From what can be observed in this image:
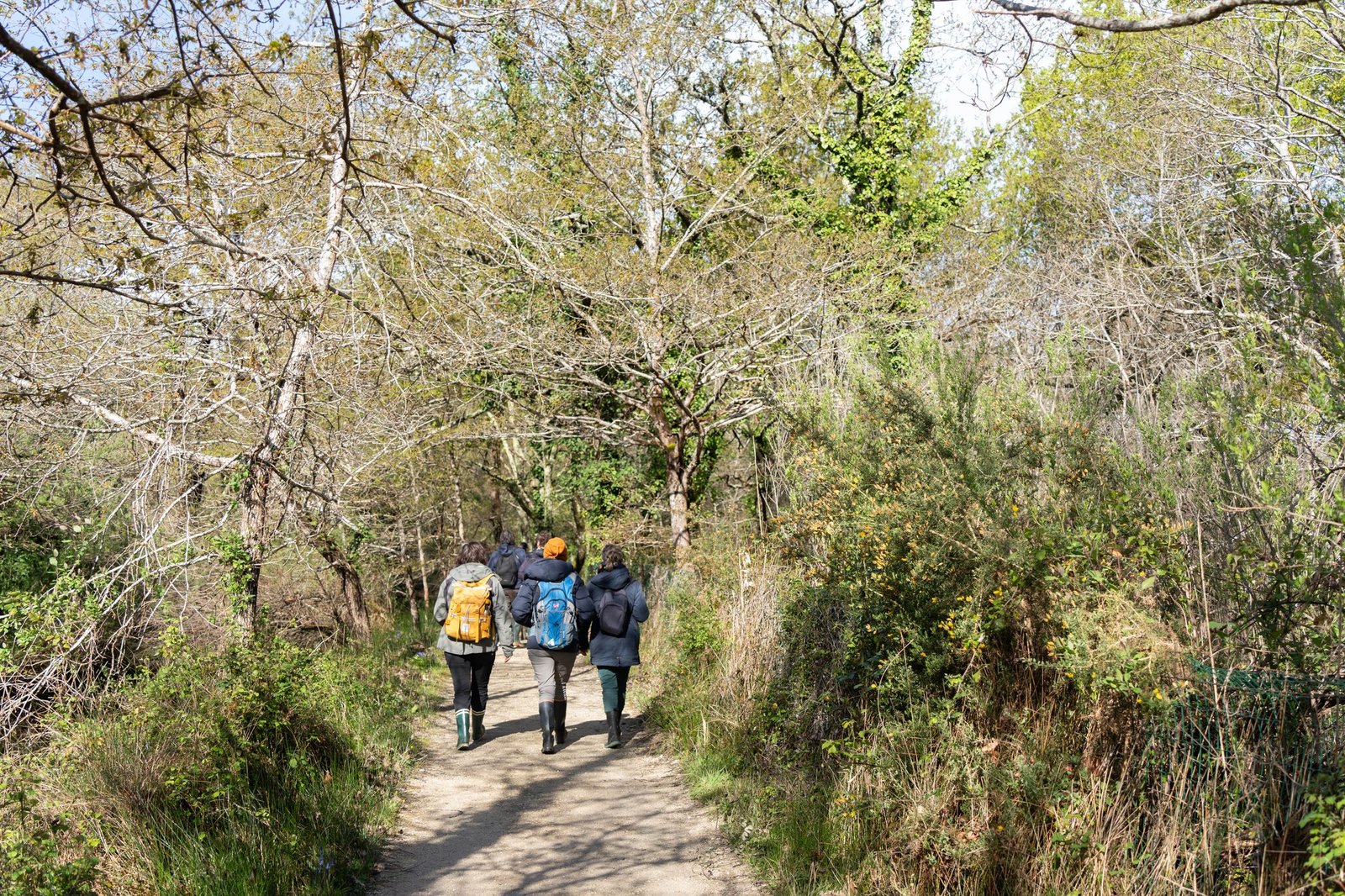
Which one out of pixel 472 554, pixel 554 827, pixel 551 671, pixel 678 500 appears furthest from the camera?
pixel 678 500

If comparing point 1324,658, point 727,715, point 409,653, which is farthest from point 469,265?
point 1324,658

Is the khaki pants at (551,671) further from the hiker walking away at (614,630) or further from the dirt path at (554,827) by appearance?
the dirt path at (554,827)

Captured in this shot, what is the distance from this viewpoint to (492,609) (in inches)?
388

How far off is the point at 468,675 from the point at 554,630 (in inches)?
35.4

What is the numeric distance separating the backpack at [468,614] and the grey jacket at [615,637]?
3.33 feet

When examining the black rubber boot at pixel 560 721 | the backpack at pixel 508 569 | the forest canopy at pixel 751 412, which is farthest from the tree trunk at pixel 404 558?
the black rubber boot at pixel 560 721

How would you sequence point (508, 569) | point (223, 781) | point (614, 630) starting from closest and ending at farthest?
point (223, 781), point (614, 630), point (508, 569)

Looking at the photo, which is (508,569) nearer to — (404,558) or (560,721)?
(560,721)

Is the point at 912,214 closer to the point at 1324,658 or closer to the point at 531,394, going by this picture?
the point at 531,394

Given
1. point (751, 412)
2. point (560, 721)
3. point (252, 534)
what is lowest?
point (560, 721)

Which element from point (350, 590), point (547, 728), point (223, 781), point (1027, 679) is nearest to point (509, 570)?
point (350, 590)

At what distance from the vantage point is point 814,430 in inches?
325

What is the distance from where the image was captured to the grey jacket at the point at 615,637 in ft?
32.3

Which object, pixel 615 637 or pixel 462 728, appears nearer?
pixel 462 728
